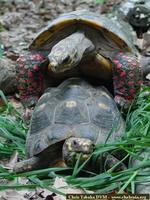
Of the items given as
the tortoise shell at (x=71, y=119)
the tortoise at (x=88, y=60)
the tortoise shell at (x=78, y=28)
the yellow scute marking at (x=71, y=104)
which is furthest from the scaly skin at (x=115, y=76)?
the yellow scute marking at (x=71, y=104)

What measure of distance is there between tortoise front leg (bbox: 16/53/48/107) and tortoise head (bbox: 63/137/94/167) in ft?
3.49

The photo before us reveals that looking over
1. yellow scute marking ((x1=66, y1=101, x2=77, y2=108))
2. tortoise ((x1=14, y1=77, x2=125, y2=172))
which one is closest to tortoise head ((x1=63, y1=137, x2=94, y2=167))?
tortoise ((x1=14, y1=77, x2=125, y2=172))

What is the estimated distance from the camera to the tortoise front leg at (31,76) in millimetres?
3955

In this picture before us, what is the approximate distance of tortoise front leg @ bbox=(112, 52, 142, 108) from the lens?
3869 millimetres

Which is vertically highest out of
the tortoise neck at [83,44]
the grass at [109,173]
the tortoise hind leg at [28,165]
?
the tortoise neck at [83,44]

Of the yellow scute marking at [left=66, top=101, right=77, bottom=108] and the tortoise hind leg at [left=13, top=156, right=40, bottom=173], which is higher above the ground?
the yellow scute marking at [left=66, top=101, right=77, bottom=108]

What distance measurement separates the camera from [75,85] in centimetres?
364

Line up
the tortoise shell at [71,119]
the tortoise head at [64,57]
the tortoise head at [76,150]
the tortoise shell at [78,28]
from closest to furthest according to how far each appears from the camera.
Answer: the tortoise head at [76,150], the tortoise shell at [71,119], the tortoise head at [64,57], the tortoise shell at [78,28]

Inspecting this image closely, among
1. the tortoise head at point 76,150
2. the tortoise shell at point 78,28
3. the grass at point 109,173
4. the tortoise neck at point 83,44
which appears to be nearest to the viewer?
the grass at point 109,173

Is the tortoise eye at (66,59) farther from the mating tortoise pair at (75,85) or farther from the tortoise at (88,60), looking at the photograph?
the tortoise at (88,60)

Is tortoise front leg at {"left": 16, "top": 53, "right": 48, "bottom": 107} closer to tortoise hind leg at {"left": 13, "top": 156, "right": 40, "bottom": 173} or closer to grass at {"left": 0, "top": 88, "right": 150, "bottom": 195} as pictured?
grass at {"left": 0, "top": 88, "right": 150, "bottom": 195}

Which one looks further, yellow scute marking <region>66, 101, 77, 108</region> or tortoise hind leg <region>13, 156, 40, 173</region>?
yellow scute marking <region>66, 101, 77, 108</region>

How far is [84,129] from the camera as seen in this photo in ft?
10.5

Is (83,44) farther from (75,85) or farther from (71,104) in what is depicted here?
(71,104)
